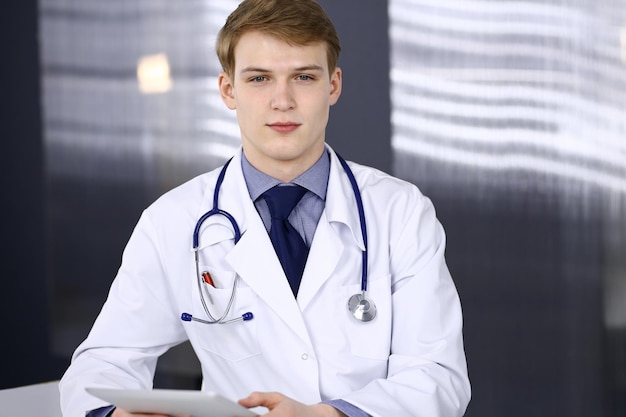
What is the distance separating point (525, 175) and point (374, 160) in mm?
473

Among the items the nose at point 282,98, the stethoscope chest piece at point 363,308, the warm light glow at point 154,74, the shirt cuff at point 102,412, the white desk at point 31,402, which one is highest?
the warm light glow at point 154,74

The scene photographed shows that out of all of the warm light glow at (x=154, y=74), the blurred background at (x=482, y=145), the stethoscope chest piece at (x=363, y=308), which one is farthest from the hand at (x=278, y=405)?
the warm light glow at (x=154, y=74)

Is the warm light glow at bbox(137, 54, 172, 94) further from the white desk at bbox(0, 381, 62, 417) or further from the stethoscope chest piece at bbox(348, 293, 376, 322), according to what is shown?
the stethoscope chest piece at bbox(348, 293, 376, 322)

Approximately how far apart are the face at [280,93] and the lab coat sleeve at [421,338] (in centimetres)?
23

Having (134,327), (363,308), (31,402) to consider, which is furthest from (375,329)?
(31,402)

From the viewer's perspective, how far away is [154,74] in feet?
10.4

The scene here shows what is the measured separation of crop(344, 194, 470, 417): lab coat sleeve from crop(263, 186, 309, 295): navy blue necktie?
0.16 m

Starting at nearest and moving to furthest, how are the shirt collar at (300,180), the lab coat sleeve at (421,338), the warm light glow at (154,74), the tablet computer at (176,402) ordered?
the tablet computer at (176,402) → the lab coat sleeve at (421,338) → the shirt collar at (300,180) → the warm light glow at (154,74)

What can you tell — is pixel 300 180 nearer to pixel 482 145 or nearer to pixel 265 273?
pixel 265 273

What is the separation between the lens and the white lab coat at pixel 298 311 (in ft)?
4.57

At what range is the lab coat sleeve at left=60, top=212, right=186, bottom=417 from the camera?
55.9 inches

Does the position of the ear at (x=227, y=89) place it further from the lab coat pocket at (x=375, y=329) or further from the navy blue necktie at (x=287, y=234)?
the lab coat pocket at (x=375, y=329)

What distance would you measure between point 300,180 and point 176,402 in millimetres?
535

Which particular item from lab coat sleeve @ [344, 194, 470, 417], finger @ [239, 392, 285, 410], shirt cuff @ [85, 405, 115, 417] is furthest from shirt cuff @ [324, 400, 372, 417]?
shirt cuff @ [85, 405, 115, 417]
